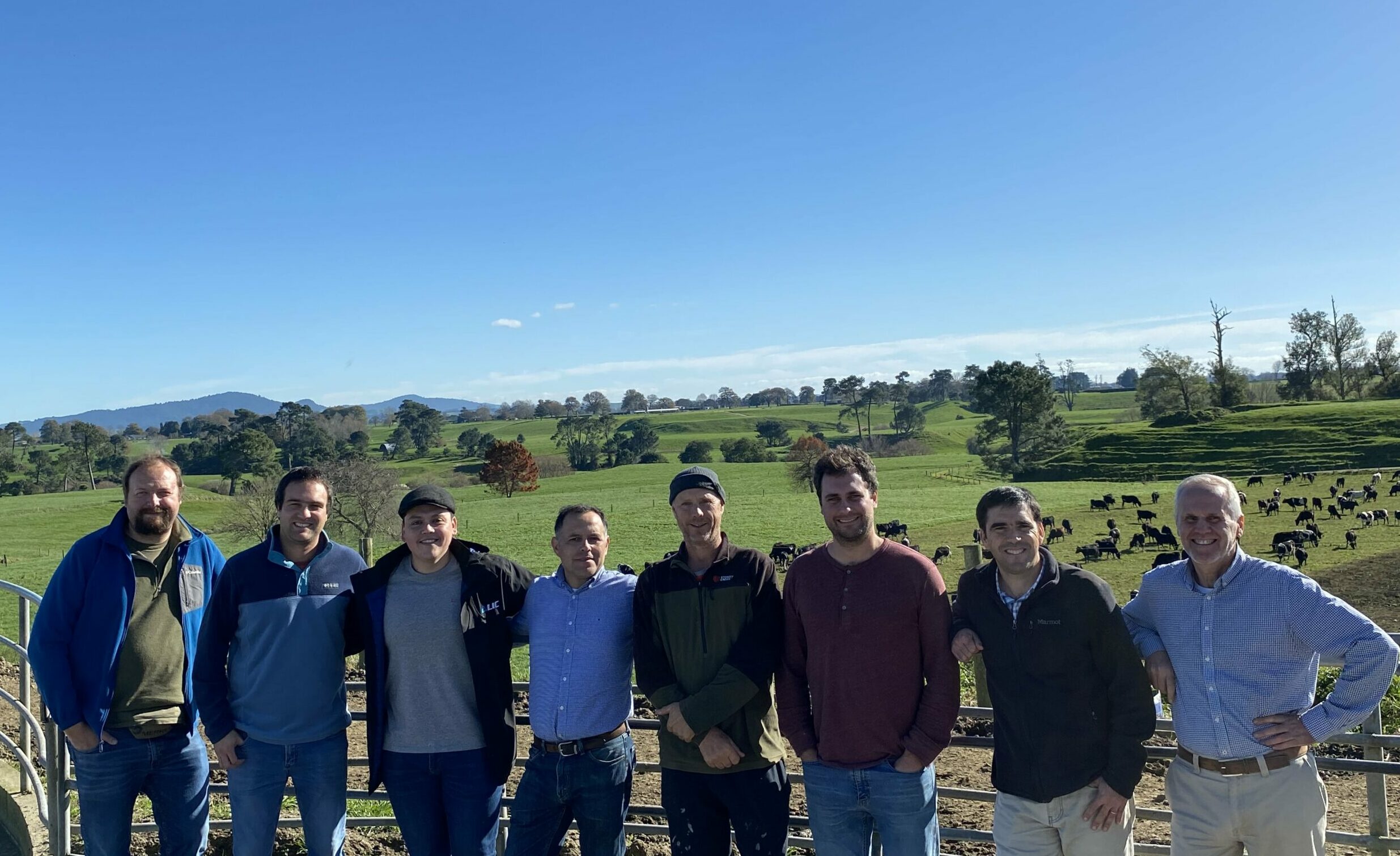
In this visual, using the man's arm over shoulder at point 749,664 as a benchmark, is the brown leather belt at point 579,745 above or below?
below

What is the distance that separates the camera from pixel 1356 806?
21.2 feet

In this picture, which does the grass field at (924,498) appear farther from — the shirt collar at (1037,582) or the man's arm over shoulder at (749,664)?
the man's arm over shoulder at (749,664)

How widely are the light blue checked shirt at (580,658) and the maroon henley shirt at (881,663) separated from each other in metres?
0.84

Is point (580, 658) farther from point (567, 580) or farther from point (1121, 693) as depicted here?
point (1121, 693)

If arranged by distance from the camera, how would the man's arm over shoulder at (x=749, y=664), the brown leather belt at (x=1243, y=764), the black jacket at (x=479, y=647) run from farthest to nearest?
the black jacket at (x=479, y=647)
the man's arm over shoulder at (x=749, y=664)
the brown leather belt at (x=1243, y=764)

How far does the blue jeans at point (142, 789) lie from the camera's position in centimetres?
434

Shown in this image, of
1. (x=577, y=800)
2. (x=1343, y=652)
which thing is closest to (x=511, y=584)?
(x=577, y=800)

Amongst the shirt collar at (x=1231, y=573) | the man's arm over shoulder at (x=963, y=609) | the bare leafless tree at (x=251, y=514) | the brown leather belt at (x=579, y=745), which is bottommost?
the bare leafless tree at (x=251, y=514)

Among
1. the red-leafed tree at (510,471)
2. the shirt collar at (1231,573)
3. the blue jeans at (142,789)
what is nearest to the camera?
the shirt collar at (1231,573)

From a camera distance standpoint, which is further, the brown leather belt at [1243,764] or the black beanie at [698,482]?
the black beanie at [698,482]

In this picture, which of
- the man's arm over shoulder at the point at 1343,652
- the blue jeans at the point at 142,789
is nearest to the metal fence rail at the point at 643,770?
the blue jeans at the point at 142,789

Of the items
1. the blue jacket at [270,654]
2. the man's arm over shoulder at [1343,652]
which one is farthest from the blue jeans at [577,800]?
the man's arm over shoulder at [1343,652]

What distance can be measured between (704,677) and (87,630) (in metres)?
2.99

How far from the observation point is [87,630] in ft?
14.3
